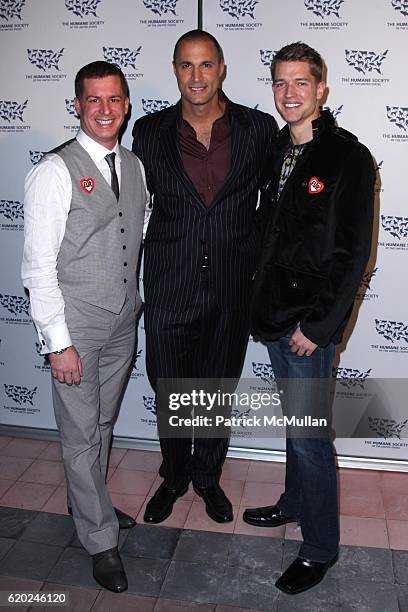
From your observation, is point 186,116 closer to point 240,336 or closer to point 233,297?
point 233,297

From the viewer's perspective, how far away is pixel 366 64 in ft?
8.84

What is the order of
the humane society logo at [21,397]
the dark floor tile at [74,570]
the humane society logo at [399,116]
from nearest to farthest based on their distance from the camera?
the dark floor tile at [74,570] < the humane society logo at [399,116] < the humane society logo at [21,397]

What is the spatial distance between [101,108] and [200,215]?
0.51 meters

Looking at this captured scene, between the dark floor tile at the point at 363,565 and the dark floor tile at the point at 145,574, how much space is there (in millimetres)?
628

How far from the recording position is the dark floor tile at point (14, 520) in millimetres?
2656

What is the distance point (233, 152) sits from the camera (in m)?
2.43

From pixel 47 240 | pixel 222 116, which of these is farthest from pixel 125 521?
pixel 222 116

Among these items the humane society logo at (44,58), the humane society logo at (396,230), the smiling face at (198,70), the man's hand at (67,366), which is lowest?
the man's hand at (67,366)

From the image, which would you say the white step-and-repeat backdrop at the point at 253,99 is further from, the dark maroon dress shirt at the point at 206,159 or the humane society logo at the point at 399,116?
the dark maroon dress shirt at the point at 206,159

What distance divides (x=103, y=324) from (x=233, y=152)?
0.79m

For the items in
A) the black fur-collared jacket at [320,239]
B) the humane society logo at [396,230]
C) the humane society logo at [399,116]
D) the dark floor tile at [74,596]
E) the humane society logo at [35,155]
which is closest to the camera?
the black fur-collared jacket at [320,239]

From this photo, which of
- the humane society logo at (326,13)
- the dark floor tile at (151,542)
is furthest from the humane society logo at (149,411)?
the humane society logo at (326,13)

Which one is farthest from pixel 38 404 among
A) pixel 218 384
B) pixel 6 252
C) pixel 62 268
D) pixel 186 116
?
pixel 186 116

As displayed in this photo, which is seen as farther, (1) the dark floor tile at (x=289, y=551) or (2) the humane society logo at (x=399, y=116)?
(2) the humane society logo at (x=399, y=116)
